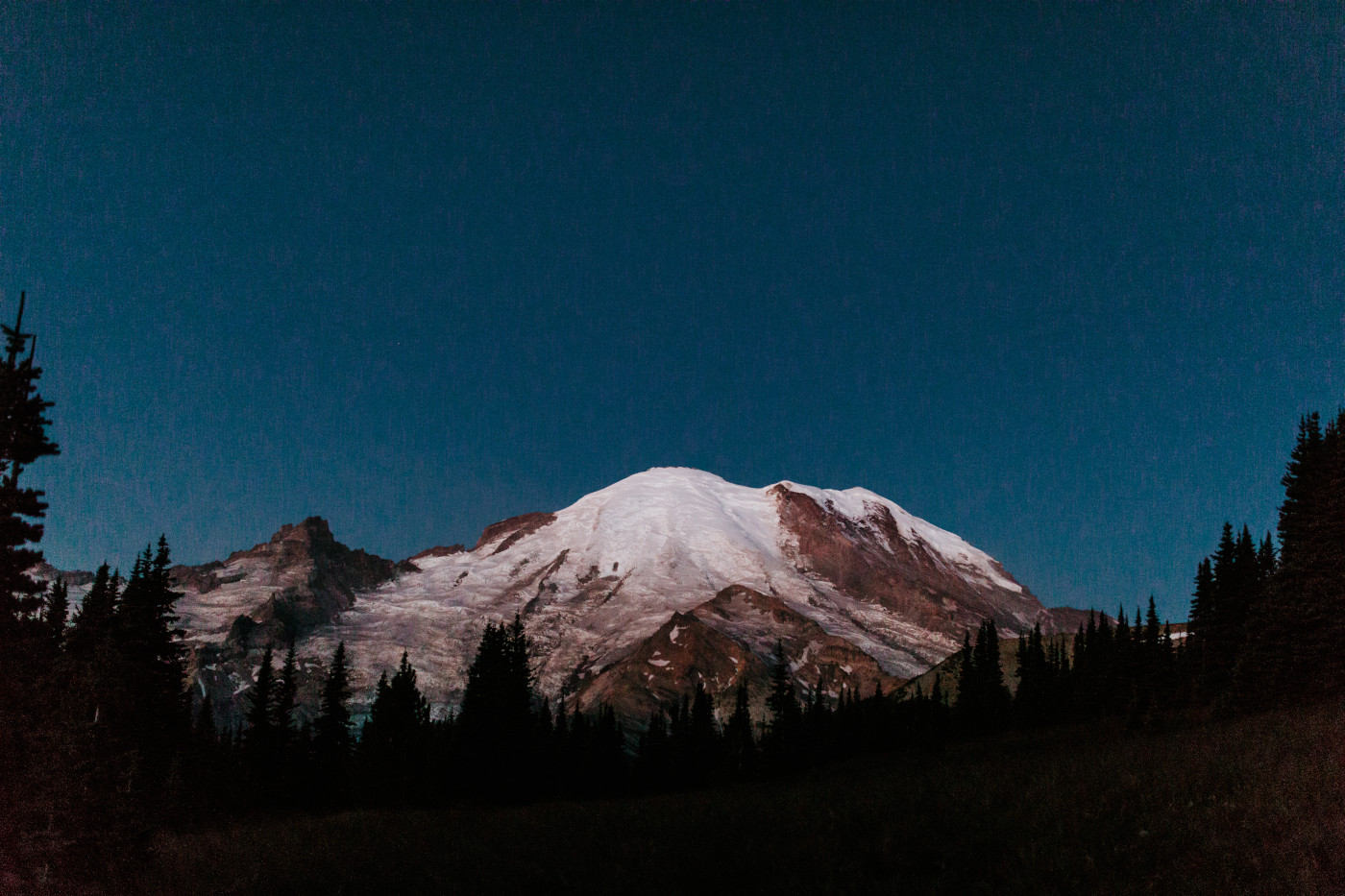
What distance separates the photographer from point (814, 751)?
9719 cm

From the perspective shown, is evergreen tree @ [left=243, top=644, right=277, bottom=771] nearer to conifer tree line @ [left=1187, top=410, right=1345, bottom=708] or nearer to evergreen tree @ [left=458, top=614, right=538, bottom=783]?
evergreen tree @ [left=458, top=614, right=538, bottom=783]

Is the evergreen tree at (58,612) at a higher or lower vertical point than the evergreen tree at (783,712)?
higher

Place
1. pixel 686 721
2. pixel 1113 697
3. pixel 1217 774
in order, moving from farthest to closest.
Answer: pixel 686 721 → pixel 1113 697 → pixel 1217 774

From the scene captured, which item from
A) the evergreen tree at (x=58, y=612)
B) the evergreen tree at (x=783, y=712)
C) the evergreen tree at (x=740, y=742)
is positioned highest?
the evergreen tree at (x=58, y=612)

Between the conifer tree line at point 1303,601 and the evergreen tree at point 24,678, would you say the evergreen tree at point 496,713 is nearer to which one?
the evergreen tree at point 24,678

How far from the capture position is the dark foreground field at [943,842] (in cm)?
934

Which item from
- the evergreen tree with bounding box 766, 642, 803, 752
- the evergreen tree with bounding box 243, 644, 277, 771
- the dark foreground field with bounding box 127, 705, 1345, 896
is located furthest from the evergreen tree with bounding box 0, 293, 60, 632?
the evergreen tree with bounding box 766, 642, 803, 752

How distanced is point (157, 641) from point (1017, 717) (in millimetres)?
96096

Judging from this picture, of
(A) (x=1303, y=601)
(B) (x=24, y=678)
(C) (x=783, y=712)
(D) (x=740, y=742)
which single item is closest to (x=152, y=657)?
(B) (x=24, y=678)

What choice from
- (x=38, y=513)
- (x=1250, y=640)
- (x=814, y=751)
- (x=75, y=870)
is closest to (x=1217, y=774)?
(x=75, y=870)

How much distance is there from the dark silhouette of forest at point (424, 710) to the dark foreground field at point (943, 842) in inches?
110

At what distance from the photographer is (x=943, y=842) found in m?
11.3

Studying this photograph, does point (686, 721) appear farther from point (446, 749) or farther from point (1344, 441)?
point (1344, 441)

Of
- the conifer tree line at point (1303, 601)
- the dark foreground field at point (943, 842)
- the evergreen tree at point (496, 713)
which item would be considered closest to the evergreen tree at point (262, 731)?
the evergreen tree at point (496, 713)
